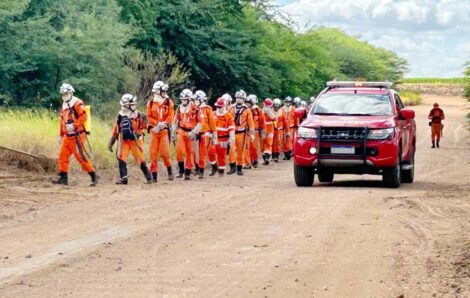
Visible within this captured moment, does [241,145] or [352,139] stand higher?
[352,139]

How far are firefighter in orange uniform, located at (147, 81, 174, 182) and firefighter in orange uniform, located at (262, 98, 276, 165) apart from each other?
9194 mm

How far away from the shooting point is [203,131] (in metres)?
24.6

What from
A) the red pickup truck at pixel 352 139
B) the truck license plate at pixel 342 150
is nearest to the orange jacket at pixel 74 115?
the red pickup truck at pixel 352 139

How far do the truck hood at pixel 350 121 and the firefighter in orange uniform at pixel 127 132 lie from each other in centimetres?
333

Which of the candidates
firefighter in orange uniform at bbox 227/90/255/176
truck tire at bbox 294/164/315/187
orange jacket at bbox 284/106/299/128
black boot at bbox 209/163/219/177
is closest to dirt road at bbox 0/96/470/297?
truck tire at bbox 294/164/315/187

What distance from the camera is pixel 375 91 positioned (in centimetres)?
2245

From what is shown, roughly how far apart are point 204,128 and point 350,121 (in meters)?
4.53

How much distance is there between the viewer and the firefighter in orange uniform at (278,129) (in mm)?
34938

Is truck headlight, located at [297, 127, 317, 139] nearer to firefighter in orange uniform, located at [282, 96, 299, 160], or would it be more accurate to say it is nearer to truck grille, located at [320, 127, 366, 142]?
truck grille, located at [320, 127, 366, 142]

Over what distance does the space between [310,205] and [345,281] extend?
6893 mm

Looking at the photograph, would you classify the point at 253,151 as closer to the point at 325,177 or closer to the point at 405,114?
the point at 325,177

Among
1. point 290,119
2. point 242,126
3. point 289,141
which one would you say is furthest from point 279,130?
point 242,126

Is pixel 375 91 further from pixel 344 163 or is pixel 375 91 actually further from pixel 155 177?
pixel 155 177

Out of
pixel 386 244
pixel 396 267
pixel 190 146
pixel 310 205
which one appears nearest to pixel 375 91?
pixel 190 146
